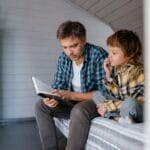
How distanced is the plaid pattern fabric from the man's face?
1.42ft

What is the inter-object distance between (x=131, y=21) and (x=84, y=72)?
2336 mm

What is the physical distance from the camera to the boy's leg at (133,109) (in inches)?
63.8

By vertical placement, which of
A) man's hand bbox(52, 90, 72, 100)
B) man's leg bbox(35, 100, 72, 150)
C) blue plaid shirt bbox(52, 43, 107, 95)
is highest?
blue plaid shirt bbox(52, 43, 107, 95)

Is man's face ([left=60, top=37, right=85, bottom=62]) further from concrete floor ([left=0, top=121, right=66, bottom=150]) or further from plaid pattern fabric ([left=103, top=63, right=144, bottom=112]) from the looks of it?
concrete floor ([left=0, top=121, right=66, bottom=150])

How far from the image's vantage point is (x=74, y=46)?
2.22 metres

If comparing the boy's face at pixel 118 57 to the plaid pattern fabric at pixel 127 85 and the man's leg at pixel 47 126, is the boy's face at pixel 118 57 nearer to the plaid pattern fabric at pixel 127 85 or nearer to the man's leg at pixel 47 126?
the plaid pattern fabric at pixel 127 85

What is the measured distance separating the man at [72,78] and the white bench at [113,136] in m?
0.17

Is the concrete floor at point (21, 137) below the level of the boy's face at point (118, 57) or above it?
below

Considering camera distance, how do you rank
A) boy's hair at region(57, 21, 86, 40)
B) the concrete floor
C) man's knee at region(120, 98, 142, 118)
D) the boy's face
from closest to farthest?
man's knee at region(120, 98, 142, 118) < the boy's face < boy's hair at region(57, 21, 86, 40) < the concrete floor

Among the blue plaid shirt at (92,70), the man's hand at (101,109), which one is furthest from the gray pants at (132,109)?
the blue plaid shirt at (92,70)

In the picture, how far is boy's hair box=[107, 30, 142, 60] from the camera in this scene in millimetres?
1823

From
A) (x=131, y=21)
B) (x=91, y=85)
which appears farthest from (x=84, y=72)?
(x=131, y=21)

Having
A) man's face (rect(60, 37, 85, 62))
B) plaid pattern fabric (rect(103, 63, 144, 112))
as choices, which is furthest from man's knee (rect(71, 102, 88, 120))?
man's face (rect(60, 37, 85, 62))

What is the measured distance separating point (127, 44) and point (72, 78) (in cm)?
71
